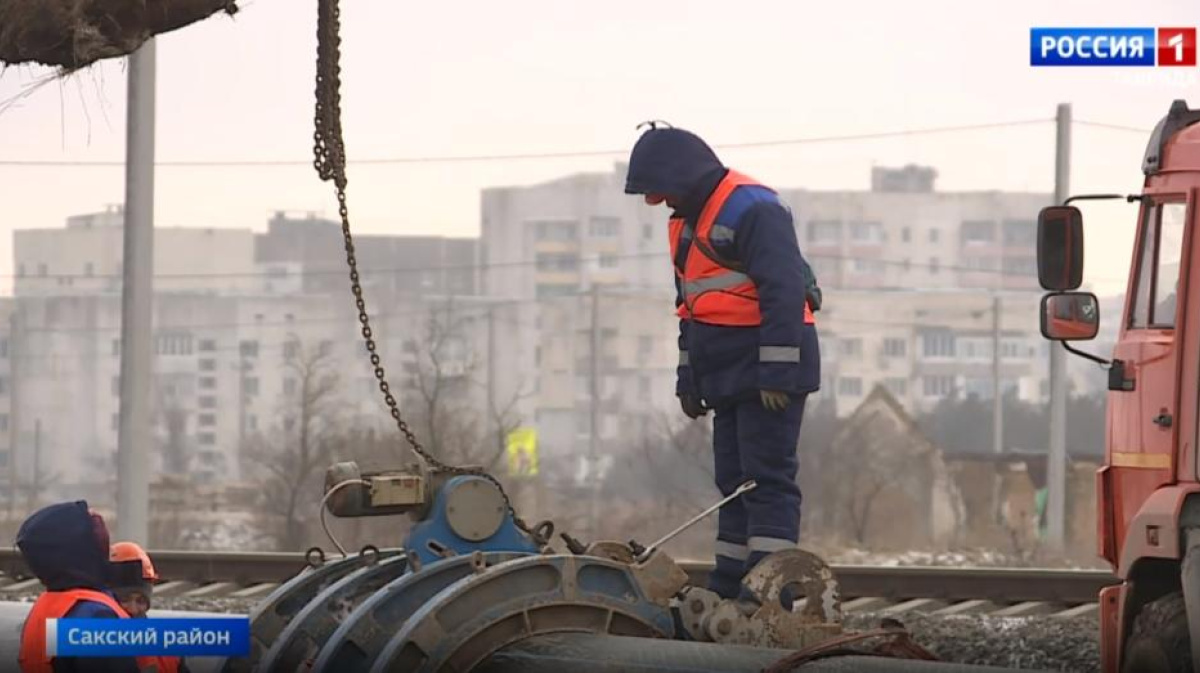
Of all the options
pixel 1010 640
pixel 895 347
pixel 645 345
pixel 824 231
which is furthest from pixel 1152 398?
pixel 824 231

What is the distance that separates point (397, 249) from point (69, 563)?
43.8 metres

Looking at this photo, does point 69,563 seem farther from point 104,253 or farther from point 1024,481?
point 104,253

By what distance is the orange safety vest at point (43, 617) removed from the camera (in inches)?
207

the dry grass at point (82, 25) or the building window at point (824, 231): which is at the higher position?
the building window at point (824, 231)

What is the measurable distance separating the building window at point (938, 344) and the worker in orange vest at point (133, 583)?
1776 inches

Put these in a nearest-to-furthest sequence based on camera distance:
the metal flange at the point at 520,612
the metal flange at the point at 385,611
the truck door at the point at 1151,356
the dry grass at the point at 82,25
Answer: the metal flange at the point at 520,612, the metal flange at the point at 385,611, the dry grass at the point at 82,25, the truck door at the point at 1151,356

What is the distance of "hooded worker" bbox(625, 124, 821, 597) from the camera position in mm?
6598

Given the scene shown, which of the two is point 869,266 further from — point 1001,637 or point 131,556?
point 131,556

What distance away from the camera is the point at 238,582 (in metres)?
12.2

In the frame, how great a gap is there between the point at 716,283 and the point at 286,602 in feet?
6.09

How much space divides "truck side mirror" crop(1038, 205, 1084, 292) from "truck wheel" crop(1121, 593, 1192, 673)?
1.26 meters

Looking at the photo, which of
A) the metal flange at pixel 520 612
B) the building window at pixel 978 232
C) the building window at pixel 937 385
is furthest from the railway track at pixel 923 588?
the building window at pixel 978 232

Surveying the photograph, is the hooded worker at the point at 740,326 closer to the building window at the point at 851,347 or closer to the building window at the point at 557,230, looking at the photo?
the building window at the point at 851,347
